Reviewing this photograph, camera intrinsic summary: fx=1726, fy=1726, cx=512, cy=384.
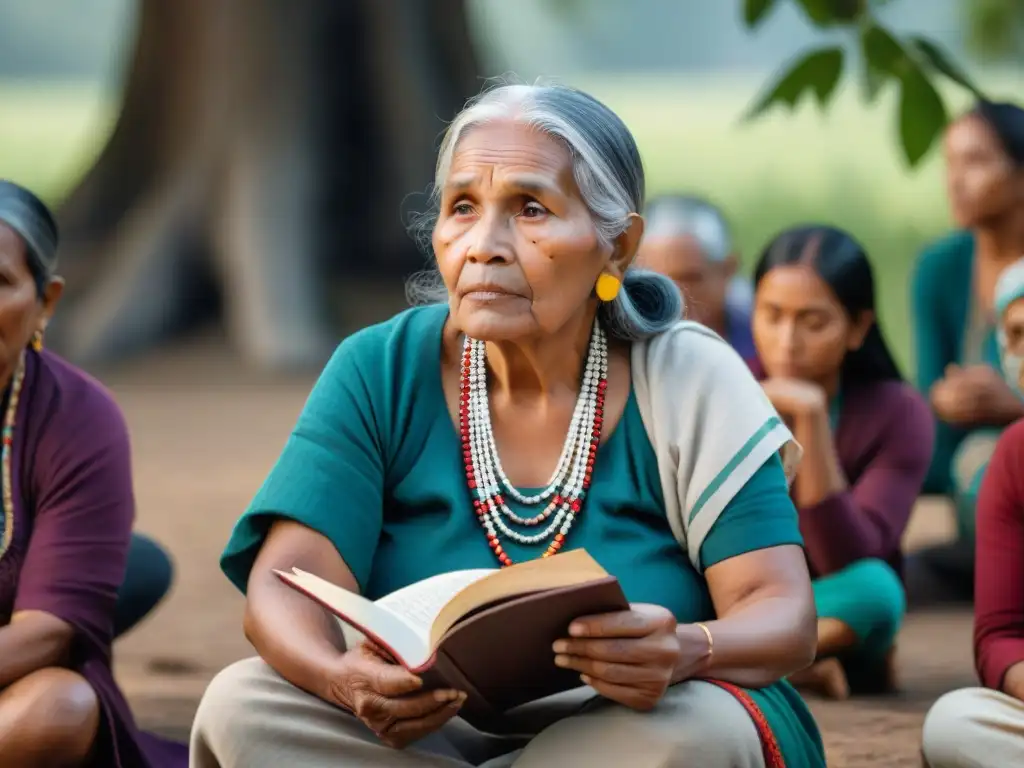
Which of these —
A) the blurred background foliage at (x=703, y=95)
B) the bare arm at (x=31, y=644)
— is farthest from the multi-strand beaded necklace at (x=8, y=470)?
the blurred background foliage at (x=703, y=95)

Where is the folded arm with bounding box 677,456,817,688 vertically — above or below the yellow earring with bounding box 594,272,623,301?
below

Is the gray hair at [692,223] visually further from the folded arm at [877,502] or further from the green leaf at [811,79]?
the green leaf at [811,79]

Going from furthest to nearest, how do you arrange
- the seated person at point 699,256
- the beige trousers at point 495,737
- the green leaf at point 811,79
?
the seated person at point 699,256, the green leaf at point 811,79, the beige trousers at point 495,737

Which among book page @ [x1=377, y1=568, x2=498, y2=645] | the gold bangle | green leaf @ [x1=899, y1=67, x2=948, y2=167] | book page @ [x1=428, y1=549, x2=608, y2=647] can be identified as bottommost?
the gold bangle

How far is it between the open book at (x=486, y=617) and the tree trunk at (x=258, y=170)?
26.9 ft

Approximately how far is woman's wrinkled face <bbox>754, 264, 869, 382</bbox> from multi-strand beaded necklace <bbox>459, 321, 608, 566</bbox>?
151 cm

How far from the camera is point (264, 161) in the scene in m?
11.3

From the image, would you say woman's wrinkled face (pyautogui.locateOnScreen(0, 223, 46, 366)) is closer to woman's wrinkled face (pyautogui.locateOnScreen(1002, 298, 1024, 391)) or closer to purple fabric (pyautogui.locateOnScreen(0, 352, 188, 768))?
purple fabric (pyautogui.locateOnScreen(0, 352, 188, 768))

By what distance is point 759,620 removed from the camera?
2957mm

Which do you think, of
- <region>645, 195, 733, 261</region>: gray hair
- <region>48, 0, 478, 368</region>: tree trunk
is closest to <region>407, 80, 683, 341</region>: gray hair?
<region>645, 195, 733, 261</region>: gray hair

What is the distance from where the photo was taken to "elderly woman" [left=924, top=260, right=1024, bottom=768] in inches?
131

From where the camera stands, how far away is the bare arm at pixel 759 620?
2908 millimetres

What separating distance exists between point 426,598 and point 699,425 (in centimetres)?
64

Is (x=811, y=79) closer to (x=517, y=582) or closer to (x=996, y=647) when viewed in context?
(x=996, y=647)
